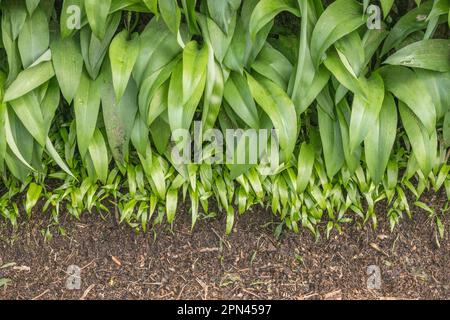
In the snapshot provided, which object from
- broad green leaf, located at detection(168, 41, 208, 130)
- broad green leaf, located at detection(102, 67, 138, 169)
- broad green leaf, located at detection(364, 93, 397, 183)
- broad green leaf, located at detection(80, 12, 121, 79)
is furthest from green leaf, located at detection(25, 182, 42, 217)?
broad green leaf, located at detection(364, 93, 397, 183)

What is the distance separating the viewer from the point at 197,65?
1.49 meters

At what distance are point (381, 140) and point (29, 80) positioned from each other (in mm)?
1055

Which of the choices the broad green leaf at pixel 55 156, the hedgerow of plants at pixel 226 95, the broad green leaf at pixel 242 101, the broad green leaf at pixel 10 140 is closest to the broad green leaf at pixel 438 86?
the hedgerow of plants at pixel 226 95

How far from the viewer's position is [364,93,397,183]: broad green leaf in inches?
62.5

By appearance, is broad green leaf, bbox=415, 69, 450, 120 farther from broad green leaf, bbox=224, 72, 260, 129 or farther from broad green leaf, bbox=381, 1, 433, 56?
broad green leaf, bbox=224, 72, 260, 129

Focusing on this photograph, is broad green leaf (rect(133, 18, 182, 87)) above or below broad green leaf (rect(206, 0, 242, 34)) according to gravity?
below

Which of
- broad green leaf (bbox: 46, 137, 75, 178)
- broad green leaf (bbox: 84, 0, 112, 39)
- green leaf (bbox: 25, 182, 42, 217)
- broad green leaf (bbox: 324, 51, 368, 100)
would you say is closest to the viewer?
broad green leaf (bbox: 84, 0, 112, 39)

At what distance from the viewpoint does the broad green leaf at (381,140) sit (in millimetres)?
1587

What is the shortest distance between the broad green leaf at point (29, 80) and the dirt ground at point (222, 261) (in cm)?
50

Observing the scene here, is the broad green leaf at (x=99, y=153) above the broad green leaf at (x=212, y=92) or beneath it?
beneath

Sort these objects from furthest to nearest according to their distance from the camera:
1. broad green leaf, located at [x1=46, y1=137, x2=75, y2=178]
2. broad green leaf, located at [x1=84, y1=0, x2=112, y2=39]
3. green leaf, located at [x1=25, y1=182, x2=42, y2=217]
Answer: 1. green leaf, located at [x1=25, y1=182, x2=42, y2=217]
2. broad green leaf, located at [x1=46, y1=137, x2=75, y2=178]
3. broad green leaf, located at [x1=84, y1=0, x2=112, y2=39]

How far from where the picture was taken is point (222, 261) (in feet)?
6.05

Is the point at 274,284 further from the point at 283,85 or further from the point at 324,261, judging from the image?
the point at 283,85

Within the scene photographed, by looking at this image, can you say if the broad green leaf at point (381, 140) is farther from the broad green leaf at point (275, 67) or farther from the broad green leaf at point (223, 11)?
the broad green leaf at point (223, 11)
